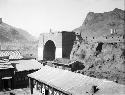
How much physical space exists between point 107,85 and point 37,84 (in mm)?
11863

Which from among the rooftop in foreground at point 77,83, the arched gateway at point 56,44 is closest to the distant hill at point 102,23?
the arched gateway at point 56,44

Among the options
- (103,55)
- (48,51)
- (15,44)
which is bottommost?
(103,55)

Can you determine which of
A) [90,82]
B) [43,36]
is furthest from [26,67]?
[43,36]

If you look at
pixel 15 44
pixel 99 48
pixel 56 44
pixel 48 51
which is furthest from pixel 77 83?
pixel 15 44

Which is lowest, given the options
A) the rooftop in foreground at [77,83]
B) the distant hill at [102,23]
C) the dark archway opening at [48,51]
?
the rooftop in foreground at [77,83]

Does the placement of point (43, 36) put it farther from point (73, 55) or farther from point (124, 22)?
point (124, 22)

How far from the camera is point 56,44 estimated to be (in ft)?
171

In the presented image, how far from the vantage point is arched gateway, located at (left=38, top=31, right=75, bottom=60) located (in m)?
50.4

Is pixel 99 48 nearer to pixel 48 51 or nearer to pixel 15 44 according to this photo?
pixel 48 51

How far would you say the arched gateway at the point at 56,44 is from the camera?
165 feet

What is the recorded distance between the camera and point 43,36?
57.5m

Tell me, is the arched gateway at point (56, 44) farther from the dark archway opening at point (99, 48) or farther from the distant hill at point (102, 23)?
the distant hill at point (102, 23)

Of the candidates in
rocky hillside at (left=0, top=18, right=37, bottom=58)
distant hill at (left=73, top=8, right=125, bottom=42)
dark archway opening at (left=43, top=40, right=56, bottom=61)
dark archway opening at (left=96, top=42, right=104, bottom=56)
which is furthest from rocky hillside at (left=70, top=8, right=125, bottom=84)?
rocky hillside at (left=0, top=18, right=37, bottom=58)

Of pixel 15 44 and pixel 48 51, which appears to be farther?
pixel 15 44
